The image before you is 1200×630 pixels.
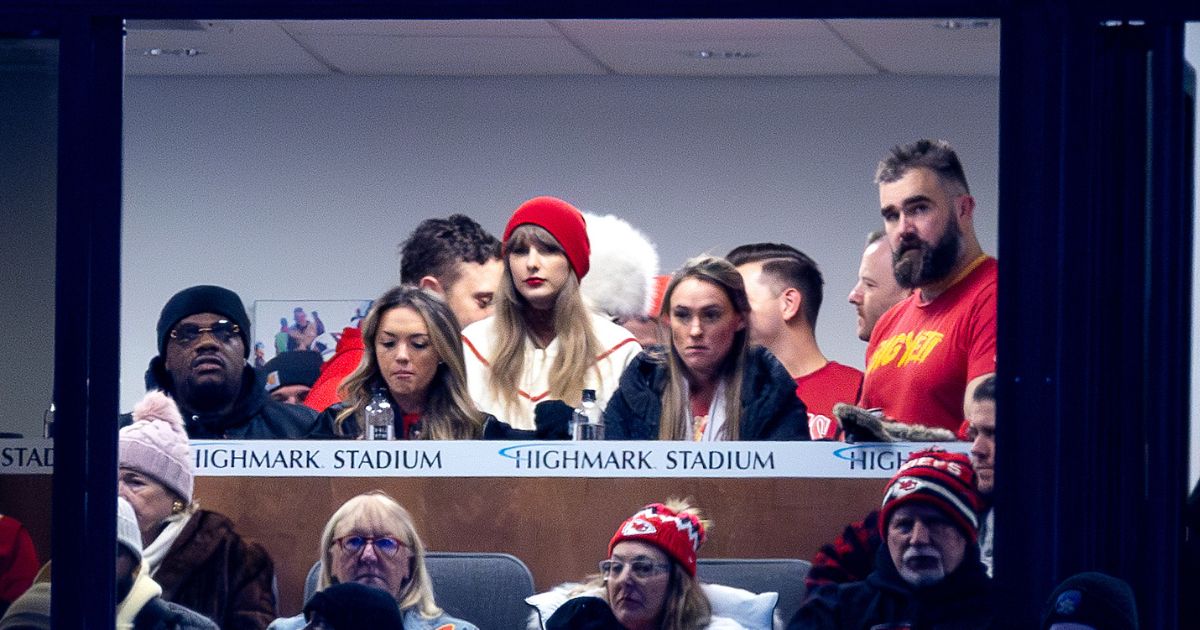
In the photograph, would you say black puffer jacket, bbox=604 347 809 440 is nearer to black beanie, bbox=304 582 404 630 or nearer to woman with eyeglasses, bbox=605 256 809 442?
woman with eyeglasses, bbox=605 256 809 442

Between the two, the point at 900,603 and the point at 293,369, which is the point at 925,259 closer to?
the point at 900,603

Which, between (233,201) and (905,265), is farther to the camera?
(233,201)

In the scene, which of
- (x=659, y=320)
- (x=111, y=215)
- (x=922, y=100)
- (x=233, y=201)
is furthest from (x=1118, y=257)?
(x=233, y=201)

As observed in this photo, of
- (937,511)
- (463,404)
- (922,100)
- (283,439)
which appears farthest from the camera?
(922,100)

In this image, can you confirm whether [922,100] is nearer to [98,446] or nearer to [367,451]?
[367,451]

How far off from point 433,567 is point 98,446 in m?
0.77

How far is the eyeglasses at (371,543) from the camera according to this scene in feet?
11.2

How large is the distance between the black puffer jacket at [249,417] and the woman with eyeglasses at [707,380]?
27.4 inches

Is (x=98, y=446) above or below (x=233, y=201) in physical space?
below

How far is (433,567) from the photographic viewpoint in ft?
11.3

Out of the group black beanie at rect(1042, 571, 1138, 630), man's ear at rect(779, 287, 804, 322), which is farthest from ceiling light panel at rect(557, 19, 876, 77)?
black beanie at rect(1042, 571, 1138, 630)

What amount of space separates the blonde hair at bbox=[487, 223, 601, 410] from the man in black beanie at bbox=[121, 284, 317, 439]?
532mm

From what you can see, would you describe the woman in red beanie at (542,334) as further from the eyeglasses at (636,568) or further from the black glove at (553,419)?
the eyeglasses at (636,568)

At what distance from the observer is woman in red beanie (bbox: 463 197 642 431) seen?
3.94 meters
